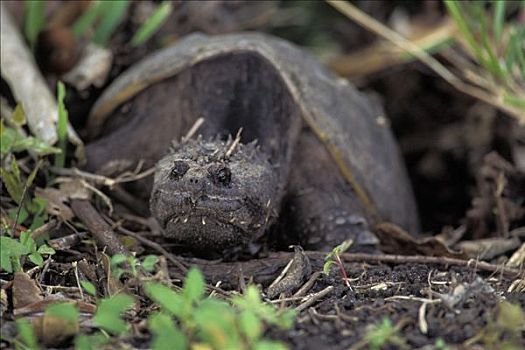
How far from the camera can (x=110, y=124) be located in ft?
13.1

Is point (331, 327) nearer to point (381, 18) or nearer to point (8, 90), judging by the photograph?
point (8, 90)

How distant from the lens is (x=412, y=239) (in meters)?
3.12

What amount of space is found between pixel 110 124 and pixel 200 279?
2338mm

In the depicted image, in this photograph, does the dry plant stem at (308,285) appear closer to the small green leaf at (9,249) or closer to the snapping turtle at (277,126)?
the snapping turtle at (277,126)

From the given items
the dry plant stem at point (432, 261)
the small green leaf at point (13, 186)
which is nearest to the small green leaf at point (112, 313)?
the dry plant stem at point (432, 261)

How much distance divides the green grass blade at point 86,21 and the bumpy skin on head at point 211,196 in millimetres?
1395

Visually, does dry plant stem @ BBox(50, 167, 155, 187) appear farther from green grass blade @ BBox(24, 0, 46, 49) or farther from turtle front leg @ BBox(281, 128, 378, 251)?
green grass blade @ BBox(24, 0, 46, 49)

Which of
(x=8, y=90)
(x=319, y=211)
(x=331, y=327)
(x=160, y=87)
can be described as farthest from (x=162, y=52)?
(x=331, y=327)

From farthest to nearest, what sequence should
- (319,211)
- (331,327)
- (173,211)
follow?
1. (319,211)
2. (173,211)
3. (331,327)

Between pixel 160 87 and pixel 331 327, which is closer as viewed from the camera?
pixel 331 327

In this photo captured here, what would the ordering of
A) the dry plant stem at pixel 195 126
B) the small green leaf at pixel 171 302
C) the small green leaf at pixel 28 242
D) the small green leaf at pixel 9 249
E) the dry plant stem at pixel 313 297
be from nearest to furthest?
1. the small green leaf at pixel 171 302
2. the small green leaf at pixel 9 249
3. the dry plant stem at pixel 313 297
4. the small green leaf at pixel 28 242
5. the dry plant stem at pixel 195 126

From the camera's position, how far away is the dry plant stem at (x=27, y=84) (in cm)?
339

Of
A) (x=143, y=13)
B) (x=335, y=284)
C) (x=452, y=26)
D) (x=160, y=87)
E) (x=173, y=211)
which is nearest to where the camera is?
(x=335, y=284)

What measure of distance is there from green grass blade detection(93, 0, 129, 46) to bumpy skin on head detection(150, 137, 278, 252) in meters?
1.29
